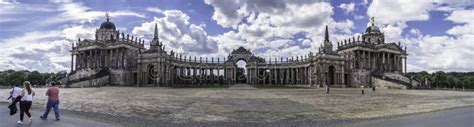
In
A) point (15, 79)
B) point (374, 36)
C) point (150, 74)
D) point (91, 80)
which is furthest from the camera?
point (374, 36)

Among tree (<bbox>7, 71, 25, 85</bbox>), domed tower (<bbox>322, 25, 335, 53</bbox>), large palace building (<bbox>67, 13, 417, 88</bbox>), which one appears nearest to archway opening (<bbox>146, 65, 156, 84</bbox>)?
large palace building (<bbox>67, 13, 417, 88</bbox>)

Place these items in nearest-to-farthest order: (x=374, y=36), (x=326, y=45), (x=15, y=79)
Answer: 1. (x=15, y=79)
2. (x=326, y=45)
3. (x=374, y=36)

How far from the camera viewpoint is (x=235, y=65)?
122m

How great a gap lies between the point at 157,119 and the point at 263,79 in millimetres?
103887

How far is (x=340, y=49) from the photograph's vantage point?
121 m

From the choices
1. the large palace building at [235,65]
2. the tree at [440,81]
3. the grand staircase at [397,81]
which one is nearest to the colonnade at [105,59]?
the large palace building at [235,65]

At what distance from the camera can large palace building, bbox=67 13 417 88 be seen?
10475 cm

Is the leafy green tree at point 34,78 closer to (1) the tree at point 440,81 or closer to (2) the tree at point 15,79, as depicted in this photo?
(2) the tree at point 15,79

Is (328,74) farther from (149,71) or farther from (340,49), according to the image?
(149,71)

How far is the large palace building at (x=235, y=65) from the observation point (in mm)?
104750

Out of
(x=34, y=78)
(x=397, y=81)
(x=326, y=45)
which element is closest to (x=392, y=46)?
(x=326, y=45)

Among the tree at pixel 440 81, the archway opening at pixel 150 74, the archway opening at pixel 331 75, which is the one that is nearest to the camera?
the archway opening at pixel 150 74

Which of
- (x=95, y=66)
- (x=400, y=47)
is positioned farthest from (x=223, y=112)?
(x=400, y=47)

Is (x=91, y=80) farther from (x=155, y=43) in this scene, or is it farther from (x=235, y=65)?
(x=235, y=65)
